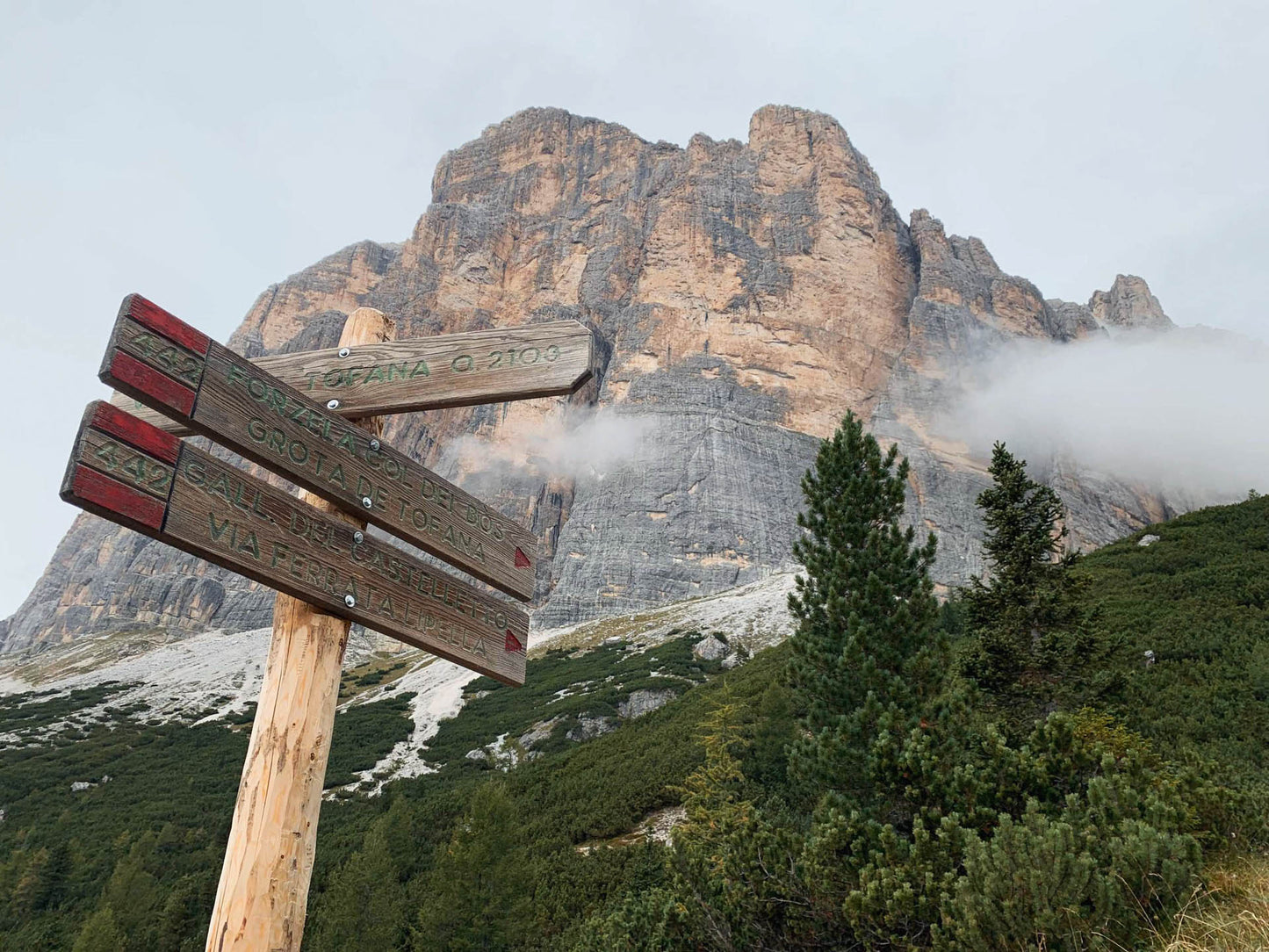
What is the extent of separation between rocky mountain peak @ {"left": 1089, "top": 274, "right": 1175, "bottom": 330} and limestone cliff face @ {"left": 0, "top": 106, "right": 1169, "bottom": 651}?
38cm

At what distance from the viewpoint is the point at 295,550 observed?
8.32 ft

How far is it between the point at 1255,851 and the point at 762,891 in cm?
382

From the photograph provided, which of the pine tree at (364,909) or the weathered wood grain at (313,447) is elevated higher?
the weathered wood grain at (313,447)

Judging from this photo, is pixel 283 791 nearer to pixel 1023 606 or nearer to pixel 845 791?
pixel 845 791

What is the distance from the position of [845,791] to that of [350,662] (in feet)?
198

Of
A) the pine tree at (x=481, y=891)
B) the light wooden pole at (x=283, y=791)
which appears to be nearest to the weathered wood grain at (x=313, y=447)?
the light wooden pole at (x=283, y=791)

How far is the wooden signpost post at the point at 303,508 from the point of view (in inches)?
89.0

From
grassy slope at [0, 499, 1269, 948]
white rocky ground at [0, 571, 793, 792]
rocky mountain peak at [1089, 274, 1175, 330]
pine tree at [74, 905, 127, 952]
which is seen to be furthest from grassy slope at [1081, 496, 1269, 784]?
rocky mountain peak at [1089, 274, 1175, 330]

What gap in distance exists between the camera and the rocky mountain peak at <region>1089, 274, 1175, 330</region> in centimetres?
12675

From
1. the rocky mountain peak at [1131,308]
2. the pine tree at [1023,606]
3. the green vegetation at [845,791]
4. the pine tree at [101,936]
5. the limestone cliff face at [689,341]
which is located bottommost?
the pine tree at [101,936]

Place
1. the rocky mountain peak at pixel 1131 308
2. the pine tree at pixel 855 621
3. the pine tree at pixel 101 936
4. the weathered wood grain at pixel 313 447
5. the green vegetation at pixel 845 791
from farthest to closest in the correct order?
the rocky mountain peak at pixel 1131 308
the pine tree at pixel 101 936
the pine tree at pixel 855 621
the green vegetation at pixel 845 791
the weathered wood grain at pixel 313 447

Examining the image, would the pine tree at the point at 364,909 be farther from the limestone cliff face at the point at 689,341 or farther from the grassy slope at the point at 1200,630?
the limestone cliff face at the point at 689,341

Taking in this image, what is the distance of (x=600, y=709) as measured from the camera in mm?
33969

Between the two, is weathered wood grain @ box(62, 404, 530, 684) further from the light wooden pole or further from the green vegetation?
the green vegetation
